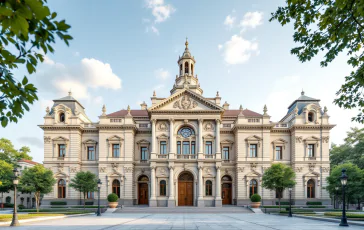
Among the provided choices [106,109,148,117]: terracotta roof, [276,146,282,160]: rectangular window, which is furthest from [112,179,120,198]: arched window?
[276,146,282,160]: rectangular window

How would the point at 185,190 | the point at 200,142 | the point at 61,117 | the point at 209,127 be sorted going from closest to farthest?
the point at 200,142
the point at 185,190
the point at 209,127
the point at 61,117

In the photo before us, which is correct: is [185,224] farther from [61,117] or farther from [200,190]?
[61,117]

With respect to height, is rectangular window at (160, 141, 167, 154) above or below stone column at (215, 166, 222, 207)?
above

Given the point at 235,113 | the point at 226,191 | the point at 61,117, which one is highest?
the point at 235,113

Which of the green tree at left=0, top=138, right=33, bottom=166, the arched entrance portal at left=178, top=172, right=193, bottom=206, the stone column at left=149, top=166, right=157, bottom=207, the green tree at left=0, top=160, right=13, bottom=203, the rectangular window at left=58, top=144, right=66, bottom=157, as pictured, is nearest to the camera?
the stone column at left=149, top=166, right=157, bottom=207

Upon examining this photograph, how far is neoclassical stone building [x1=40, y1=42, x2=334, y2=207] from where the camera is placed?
41.5m

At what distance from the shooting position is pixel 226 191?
4391cm

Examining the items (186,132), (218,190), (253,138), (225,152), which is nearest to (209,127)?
(186,132)

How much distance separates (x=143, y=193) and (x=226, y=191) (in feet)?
40.2

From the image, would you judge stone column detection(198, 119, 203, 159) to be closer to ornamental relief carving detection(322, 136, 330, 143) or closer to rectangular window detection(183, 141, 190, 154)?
rectangular window detection(183, 141, 190, 154)

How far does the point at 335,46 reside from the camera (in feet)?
32.2

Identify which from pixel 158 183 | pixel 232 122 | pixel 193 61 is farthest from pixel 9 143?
pixel 232 122

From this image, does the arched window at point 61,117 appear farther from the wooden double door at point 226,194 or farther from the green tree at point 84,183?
the wooden double door at point 226,194

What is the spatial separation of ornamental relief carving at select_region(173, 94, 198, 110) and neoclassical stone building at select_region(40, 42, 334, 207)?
0.11m
